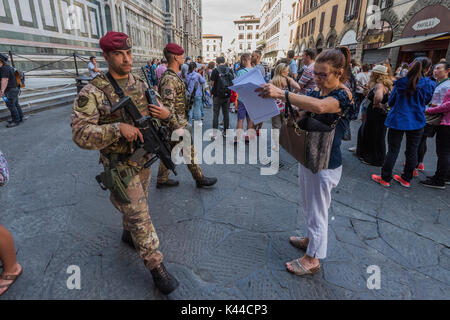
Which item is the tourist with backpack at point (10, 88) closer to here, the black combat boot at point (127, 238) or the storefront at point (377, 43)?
the black combat boot at point (127, 238)

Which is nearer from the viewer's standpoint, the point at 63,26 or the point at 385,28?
Result: the point at 63,26

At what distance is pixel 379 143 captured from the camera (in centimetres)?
460

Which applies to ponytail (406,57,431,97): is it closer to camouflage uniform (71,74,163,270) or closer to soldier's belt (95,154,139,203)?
camouflage uniform (71,74,163,270)

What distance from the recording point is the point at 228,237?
2719 mm

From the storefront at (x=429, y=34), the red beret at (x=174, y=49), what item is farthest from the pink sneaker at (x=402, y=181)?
the storefront at (x=429, y=34)

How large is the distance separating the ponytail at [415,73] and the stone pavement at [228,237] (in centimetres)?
A: 154

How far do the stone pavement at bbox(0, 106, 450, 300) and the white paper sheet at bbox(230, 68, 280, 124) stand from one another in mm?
1407

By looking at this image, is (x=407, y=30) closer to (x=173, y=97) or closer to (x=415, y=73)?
(x=415, y=73)

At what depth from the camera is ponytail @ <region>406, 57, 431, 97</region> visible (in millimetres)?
3412

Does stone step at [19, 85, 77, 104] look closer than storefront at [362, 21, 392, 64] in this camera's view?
Yes

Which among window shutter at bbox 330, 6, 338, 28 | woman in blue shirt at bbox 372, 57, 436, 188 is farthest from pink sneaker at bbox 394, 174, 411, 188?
window shutter at bbox 330, 6, 338, 28

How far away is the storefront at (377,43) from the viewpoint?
49.4ft

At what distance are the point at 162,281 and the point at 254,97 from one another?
170 centimetres
